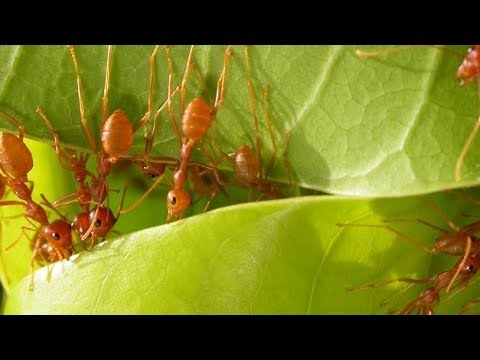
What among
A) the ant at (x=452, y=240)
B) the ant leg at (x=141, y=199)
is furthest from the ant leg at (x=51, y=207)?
the ant at (x=452, y=240)

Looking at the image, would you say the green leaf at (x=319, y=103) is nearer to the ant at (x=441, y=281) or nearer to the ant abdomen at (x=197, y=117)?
the ant abdomen at (x=197, y=117)

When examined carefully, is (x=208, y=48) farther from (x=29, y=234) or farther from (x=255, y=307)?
(x=29, y=234)

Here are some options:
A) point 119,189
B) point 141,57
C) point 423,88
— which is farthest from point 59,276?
point 423,88

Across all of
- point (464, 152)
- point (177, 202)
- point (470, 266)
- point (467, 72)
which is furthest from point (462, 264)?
point (177, 202)

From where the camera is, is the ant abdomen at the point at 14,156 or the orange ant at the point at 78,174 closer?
the ant abdomen at the point at 14,156

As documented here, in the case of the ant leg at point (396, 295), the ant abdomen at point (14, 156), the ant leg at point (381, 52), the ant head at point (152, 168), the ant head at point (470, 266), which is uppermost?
the ant leg at point (381, 52)
